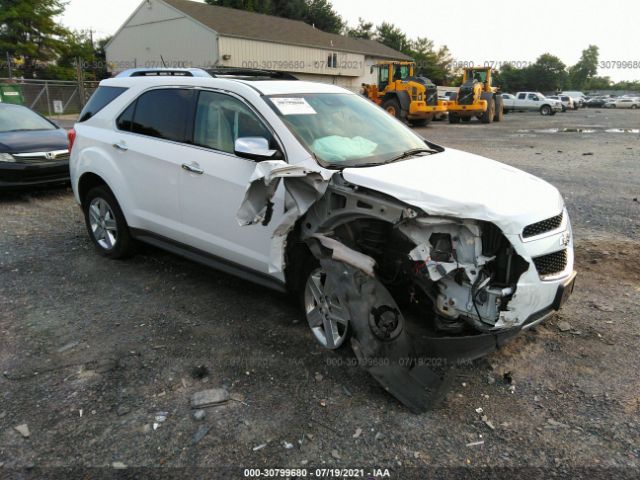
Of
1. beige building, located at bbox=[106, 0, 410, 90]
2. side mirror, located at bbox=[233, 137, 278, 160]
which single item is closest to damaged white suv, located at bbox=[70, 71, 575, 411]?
side mirror, located at bbox=[233, 137, 278, 160]

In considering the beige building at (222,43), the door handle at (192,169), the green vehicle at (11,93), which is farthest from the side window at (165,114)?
the beige building at (222,43)

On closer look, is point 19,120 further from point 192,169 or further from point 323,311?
point 323,311

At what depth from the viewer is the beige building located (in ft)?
111

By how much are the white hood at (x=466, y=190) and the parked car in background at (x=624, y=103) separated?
200 ft

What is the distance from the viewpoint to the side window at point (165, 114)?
4367 millimetres

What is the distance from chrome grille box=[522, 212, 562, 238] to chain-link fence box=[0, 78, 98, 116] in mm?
24398

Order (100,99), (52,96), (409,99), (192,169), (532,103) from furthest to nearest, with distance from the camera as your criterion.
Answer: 1. (532,103)
2. (52,96)
3. (409,99)
4. (100,99)
5. (192,169)

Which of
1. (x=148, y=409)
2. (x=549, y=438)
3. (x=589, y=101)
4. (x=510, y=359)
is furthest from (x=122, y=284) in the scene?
(x=589, y=101)

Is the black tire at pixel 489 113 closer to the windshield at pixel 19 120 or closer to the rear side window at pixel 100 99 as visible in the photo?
the windshield at pixel 19 120

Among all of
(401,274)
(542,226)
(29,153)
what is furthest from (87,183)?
(542,226)

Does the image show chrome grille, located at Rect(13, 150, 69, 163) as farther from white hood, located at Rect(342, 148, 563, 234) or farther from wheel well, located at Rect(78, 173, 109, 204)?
white hood, located at Rect(342, 148, 563, 234)

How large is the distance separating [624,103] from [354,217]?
62025 millimetres

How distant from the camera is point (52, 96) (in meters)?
24.5

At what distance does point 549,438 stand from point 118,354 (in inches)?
112
